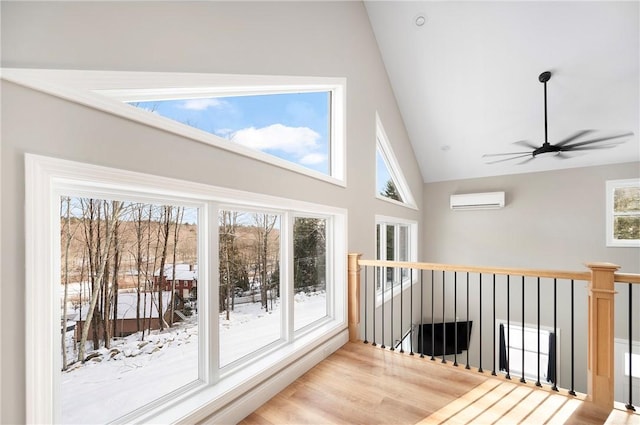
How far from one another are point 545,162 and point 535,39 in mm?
2430

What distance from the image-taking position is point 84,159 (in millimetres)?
1235

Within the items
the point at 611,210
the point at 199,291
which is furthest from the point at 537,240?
the point at 199,291

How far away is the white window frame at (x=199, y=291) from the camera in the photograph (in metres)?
1.09

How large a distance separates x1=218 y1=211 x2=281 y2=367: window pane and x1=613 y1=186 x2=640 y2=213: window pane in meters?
5.69

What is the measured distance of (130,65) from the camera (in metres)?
1.42

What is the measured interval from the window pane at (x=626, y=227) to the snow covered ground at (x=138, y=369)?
594 centimetres

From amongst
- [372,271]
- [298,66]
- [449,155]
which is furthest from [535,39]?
[372,271]

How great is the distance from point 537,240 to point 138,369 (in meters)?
6.19

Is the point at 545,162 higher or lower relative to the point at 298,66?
lower

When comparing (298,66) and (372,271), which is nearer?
(298,66)

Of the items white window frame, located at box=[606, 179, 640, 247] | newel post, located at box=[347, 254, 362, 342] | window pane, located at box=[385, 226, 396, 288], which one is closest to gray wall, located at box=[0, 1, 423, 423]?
newel post, located at box=[347, 254, 362, 342]

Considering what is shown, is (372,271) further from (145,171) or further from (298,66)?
(145,171)

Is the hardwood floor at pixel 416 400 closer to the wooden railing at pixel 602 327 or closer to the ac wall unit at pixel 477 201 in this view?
the wooden railing at pixel 602 327

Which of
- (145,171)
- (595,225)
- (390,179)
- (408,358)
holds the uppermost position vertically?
(390,179)
